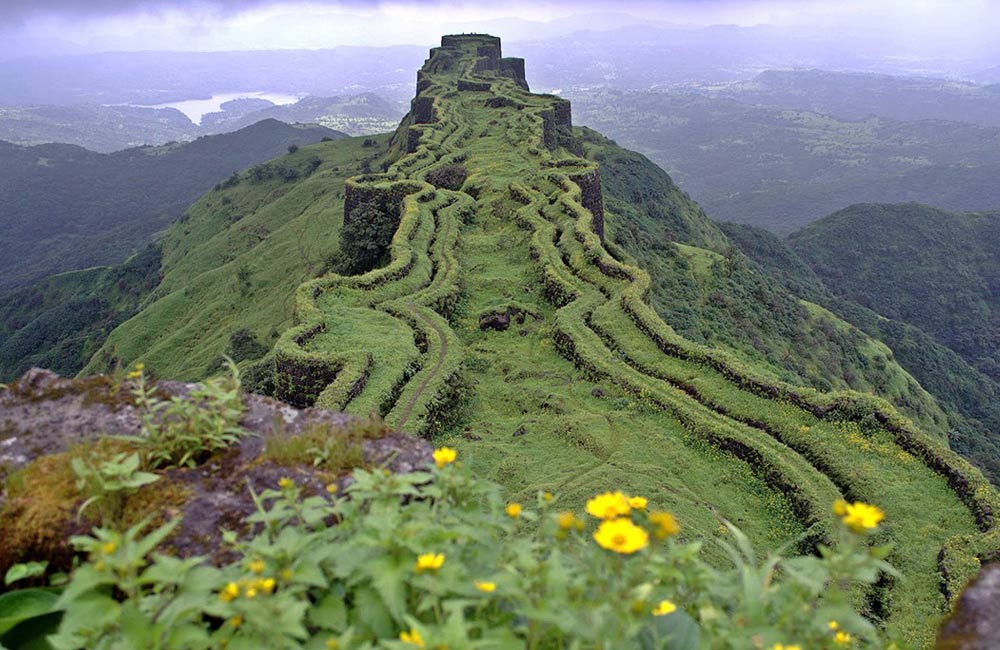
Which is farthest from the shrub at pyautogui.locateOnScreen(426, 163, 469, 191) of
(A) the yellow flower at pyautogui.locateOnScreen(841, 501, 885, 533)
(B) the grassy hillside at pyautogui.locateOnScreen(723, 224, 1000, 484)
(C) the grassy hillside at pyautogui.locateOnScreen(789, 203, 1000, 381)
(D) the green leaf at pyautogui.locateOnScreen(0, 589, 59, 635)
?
(C) the grassy hillside at pyautogui.locateOnScreen(789, 203, 1000, 381)

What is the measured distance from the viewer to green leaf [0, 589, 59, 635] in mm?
3699

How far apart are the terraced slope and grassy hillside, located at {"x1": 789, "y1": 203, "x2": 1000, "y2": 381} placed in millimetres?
84597

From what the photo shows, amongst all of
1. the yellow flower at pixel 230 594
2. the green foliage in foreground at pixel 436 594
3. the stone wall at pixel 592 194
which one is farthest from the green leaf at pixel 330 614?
the stone wall at pixel 592 194

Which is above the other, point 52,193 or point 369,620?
point 369,620

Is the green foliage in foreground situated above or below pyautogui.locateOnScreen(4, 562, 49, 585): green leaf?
above

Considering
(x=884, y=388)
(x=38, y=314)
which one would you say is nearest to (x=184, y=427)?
(x=884, y=388)

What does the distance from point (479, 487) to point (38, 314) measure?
113 meters

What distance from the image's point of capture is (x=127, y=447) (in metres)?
5.17

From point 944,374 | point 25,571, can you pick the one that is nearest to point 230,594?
point 25,571

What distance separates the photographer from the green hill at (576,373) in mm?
13891

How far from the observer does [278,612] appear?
2.85 metres

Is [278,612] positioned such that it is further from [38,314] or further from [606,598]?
[38,314]

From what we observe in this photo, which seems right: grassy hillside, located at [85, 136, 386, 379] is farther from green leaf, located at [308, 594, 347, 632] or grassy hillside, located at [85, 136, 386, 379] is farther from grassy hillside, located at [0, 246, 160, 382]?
green leaf, located at [308, 594, 347, 632]

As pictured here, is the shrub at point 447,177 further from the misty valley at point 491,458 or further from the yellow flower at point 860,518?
the yellow flower at point 860,518
